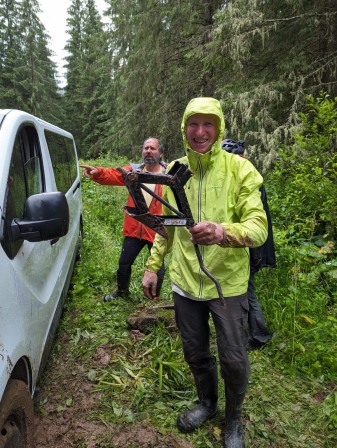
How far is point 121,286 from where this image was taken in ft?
13.9

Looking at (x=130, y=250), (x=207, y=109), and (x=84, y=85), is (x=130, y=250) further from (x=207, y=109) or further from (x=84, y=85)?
(x=84, y=85)

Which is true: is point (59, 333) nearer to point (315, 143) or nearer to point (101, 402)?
point (101, 402)

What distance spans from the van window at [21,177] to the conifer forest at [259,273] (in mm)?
1588

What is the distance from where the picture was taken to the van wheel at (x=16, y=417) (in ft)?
4.68

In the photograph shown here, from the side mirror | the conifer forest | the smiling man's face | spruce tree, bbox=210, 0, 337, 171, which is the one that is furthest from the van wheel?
spruce tree, bbox=210, 0, 337, 171

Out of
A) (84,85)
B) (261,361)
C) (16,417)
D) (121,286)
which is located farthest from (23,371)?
(84,85)

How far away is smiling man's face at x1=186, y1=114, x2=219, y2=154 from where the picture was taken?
1855 millimetres

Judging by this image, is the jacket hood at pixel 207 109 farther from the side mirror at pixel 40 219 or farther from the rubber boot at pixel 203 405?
the rubber boot at pixel 203 405

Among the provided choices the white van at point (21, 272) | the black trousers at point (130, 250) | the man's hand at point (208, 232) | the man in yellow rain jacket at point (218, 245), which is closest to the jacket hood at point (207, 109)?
the man in yellow rain jacket at point (218, 245)

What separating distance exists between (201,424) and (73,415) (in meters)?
0.98

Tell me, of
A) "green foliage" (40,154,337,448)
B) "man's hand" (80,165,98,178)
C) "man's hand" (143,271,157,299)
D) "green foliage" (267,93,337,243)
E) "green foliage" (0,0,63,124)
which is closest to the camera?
"man's hand" (143,271,157,299)

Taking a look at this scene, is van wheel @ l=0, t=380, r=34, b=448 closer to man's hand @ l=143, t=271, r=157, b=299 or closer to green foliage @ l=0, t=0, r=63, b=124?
man's hand @ l=143, t=271, r=157, b=299

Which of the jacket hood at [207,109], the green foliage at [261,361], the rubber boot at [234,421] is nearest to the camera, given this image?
the jacket hood at [207,109]

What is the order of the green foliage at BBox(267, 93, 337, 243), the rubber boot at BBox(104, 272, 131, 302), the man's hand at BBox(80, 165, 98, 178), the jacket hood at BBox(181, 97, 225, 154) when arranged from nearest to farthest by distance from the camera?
the jacket hood at BBox(181, 97, 225, 154) → the man's hand at BBox(80, 165, 98, 178) → the rubber boot at BBox(104, 272, 131, 302) → the green foliage at BBox(267, 93, 337, 243)
